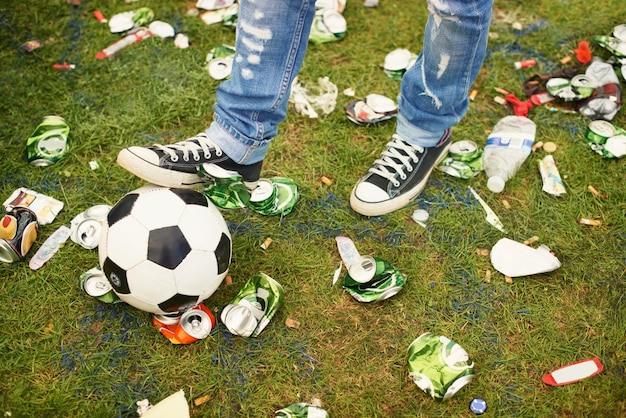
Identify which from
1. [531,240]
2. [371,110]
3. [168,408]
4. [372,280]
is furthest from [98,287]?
[531,240]

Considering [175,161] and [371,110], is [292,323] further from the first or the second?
[371,110]

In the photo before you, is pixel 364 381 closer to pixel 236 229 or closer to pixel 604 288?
pixel 236 229

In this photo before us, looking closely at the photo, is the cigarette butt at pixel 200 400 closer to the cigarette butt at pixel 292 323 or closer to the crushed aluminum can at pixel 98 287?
the cigarette butt at pixel 292 323

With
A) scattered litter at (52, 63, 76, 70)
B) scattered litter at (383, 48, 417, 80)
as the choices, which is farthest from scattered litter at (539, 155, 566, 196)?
scattered litter at (52, 63, 76, 70)

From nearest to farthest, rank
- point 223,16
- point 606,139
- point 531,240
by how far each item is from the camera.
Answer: point 531,240 → point 606,139 → point 223,16

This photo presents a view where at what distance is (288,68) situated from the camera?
6.73 feet

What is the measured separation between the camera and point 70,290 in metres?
2.32

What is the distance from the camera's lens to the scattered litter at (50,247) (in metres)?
2.39

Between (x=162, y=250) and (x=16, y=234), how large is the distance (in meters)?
0.82

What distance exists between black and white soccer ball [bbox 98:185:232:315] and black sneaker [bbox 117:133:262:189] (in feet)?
0.42

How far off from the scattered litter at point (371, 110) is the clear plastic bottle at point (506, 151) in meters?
0.53

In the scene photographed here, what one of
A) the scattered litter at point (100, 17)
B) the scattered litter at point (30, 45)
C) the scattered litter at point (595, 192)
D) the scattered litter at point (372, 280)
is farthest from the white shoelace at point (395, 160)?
the scattered litter at point (30, 45)

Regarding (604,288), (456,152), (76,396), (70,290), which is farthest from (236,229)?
(604,288)

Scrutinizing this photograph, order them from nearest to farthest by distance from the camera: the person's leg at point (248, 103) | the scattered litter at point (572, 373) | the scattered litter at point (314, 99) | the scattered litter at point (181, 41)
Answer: the person's leg at point (248, 103) → the scattered litter at point (572, 373) → the scattered litter at point (314, 99) → the scattered litter at point (181, 41)
